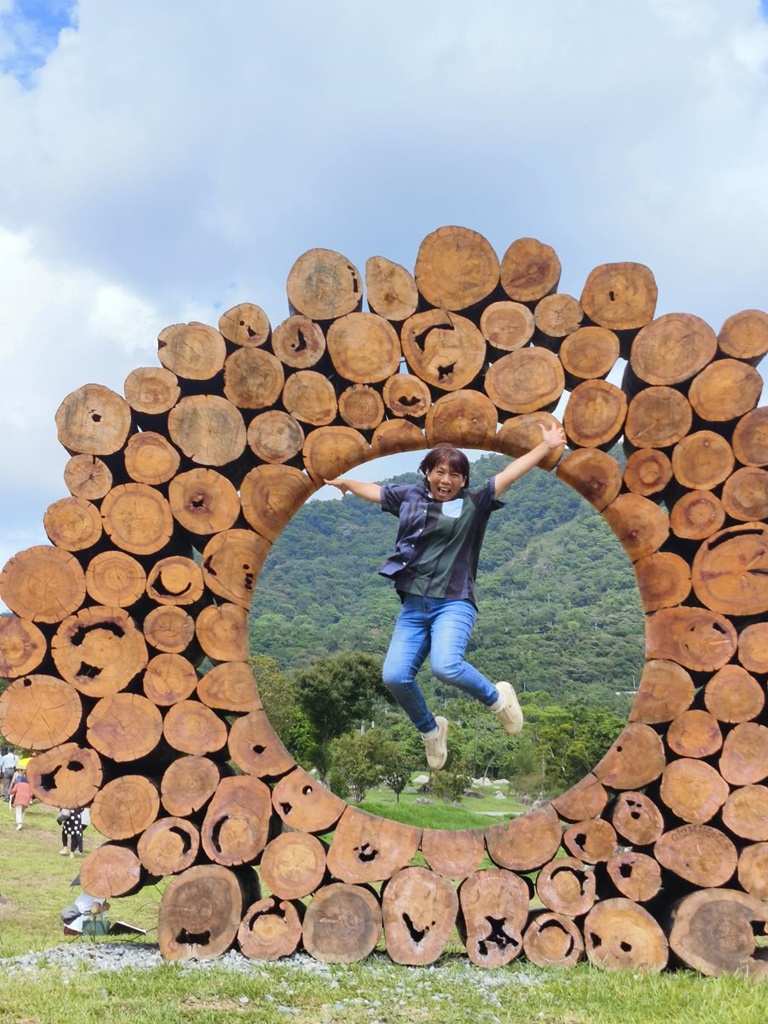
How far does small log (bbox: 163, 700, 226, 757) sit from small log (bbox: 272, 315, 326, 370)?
198 cm

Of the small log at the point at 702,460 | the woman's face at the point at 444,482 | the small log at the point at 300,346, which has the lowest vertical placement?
the woman's face at the point at 444,482

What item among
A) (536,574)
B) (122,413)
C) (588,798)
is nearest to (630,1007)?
(588,798)

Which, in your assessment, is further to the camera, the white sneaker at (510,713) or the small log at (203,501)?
the small log at (203,501)

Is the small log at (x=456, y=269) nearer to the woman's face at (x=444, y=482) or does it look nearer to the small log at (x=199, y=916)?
the woman's face at (x=444, y=482)

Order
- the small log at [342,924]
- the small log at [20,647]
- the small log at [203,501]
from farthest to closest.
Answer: the small log at [203,501], the small log at [20,647], the small log at [342,924]

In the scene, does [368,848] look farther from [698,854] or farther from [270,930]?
[698,854]

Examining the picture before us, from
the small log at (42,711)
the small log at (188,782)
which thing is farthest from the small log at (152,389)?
the small log at (188,782)

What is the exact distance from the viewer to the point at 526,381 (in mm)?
4969

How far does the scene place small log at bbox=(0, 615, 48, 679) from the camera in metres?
4.70

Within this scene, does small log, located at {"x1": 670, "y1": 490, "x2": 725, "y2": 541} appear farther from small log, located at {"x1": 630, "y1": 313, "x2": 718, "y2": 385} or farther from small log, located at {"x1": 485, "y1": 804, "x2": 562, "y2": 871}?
small log, located at {"x1": 485, "y1": 804, "x2": 562, "y2": 871}

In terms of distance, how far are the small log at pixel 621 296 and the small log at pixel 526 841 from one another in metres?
2.71

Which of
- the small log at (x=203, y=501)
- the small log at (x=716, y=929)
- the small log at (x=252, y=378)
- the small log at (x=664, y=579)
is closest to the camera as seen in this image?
the small log at (x=716, y=929)

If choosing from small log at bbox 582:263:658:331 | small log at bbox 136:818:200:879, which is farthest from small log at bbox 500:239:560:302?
small log at bbox 136:818:200:879

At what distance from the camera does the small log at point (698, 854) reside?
4484 mm
